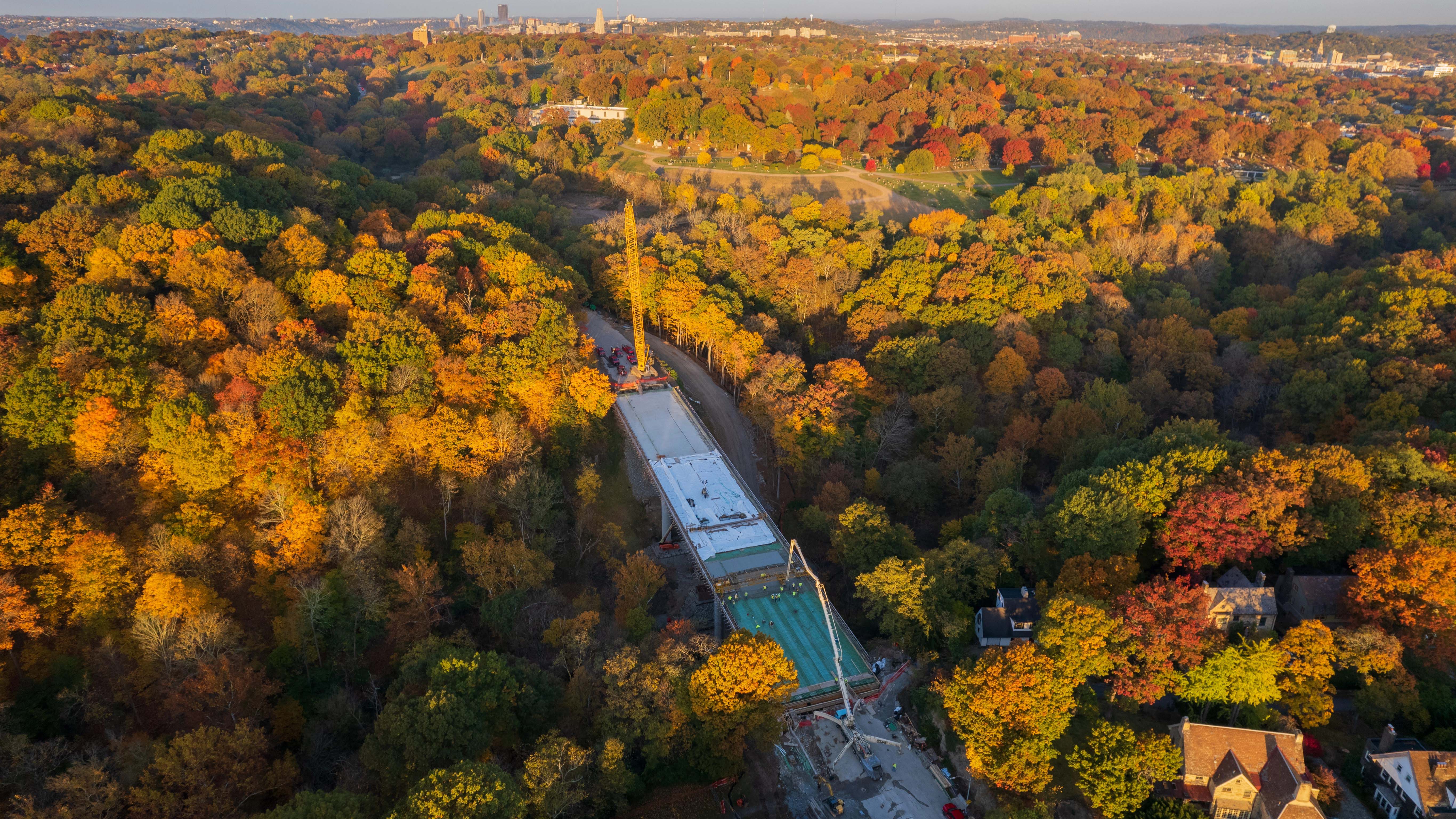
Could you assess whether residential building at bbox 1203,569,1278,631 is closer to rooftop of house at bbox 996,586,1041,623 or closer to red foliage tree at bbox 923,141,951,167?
rooftop of house at bbox 996,586,1041,623

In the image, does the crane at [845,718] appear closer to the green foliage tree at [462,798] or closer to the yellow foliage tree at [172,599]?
the green foliage tree at [462,798]

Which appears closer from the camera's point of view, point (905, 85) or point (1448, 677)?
point (1448, 677)

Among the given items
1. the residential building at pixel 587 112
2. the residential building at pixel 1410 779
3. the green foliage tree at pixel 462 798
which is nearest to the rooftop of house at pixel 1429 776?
the residential building at pixel 1410 779

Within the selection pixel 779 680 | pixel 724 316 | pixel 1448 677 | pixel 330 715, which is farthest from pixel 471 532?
pixel 1448 677

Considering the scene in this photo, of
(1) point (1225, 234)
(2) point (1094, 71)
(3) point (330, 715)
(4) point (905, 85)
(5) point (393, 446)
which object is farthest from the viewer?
(2) point (1094, 71)

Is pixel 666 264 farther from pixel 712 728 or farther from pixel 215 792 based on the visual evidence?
pixel 215 792

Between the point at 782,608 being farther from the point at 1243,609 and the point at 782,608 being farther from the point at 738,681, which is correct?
the point at 1243,609

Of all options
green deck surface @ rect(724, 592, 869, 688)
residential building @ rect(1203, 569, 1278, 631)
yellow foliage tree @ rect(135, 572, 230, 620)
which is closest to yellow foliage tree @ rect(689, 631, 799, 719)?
green deck surface @ rect(724, 592, 869, 688)
